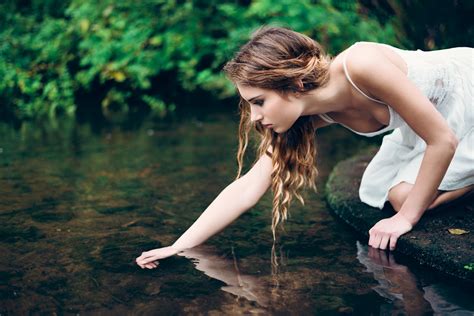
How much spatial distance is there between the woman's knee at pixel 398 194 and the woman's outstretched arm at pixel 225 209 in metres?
0.55

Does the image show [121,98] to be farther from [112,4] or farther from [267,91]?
[267,91]

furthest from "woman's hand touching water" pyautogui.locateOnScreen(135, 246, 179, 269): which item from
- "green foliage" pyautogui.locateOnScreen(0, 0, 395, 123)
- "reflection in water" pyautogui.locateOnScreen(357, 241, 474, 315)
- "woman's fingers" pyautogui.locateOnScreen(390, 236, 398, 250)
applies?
"green foliage" pyautogui.locateOnScreen(0, 0, 395, 123)

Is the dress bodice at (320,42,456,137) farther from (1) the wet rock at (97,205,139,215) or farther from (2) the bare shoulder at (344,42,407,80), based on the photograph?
(1) the wet rock at (97,205,139,215)

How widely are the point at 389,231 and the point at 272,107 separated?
0.70m

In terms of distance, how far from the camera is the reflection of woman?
7.76ft

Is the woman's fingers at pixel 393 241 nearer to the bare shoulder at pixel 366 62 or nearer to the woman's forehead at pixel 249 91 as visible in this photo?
the bare shoulder at pixel 366 62

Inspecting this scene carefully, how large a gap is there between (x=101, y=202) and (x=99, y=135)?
7.26 feet

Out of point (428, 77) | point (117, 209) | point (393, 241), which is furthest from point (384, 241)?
point (117, 209)

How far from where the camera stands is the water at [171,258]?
6.61ft

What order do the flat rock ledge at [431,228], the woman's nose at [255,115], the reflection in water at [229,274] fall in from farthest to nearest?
the woman's nose at [255,115] < the flat rock ledge at [431,228] < the reflection in water at [229,274]

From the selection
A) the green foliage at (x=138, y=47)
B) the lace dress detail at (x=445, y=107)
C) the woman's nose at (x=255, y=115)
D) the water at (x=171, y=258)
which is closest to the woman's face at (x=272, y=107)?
the woman's nose at (x=255, y=115)

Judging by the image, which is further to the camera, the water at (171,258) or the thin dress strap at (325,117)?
the thin dress strap at (325,117)

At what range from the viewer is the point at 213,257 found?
2.48 m

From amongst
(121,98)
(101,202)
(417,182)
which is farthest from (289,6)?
(417,182)
